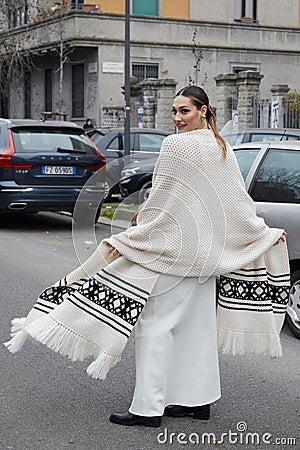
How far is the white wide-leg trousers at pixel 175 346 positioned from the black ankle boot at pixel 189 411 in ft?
0.50

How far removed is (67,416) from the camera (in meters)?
5.30

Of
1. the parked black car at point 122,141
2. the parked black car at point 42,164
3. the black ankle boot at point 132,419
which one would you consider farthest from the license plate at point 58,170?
the black ankle boot at point 132,419

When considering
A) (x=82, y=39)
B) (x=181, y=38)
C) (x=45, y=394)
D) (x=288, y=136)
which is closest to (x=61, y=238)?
(x=288, y=136)

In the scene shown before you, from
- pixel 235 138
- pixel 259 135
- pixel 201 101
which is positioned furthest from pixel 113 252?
pixel 235 138

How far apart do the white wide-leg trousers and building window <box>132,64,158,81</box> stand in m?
31.3

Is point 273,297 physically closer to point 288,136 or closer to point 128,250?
point 128,250

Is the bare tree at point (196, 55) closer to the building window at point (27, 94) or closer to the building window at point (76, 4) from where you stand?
the building window at point (76, 4)

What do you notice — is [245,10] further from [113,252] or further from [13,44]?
[113,252]

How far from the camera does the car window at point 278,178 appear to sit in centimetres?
752

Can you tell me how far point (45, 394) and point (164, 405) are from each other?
3.32 feet

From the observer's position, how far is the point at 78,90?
119 feet

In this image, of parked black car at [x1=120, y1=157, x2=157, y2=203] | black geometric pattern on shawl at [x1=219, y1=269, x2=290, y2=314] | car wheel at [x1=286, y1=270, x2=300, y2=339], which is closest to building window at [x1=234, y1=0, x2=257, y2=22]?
parked black car at [x1=120, y1=157, x2=157, y2=203]

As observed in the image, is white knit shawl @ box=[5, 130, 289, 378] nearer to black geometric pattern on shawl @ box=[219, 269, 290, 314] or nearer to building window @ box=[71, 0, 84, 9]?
black geometric pattern on shawl @ box=[219, 269, 290, 314]

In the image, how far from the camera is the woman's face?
4949 millimetres
